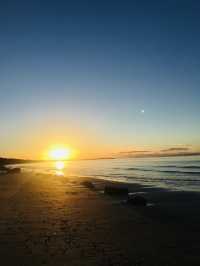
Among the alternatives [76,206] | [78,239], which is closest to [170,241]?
[78,239]

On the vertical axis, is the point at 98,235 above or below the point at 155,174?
below

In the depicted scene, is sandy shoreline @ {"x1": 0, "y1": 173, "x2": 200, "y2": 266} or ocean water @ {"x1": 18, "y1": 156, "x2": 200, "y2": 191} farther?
ocean water @ {"x1": 18, "y1": 156, "x2": 200, "y2": 191}

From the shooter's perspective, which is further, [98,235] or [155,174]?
[155,174]

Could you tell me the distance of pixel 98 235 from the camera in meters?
11.1

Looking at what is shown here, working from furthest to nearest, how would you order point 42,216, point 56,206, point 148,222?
point 56,206, point 42,216, point 148,222

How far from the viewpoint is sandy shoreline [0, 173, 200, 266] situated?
8422 millimetres

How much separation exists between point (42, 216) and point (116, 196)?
10.6 meters

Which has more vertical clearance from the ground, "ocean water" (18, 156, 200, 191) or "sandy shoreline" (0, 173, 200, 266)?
"ocean water" (18, 156, 200, 191)

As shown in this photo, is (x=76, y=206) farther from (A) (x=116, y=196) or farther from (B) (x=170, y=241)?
(B) (x=170, y=241)

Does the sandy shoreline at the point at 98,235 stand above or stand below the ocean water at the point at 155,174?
below

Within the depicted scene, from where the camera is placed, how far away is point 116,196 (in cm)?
2450

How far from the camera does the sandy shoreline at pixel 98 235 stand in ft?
27.6

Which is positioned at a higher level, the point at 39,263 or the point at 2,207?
the point at 2,207

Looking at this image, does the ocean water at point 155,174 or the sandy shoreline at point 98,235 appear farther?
the ocean water at point 155,174
